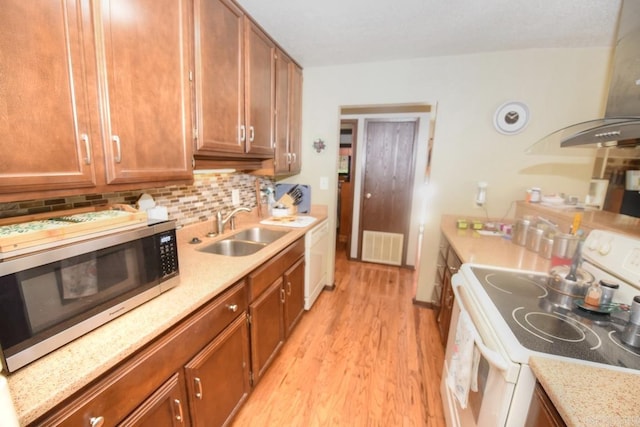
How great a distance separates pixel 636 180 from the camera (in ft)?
5.56

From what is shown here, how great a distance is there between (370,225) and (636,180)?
8.31ft

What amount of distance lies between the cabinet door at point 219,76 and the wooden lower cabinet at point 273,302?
2.56 feet

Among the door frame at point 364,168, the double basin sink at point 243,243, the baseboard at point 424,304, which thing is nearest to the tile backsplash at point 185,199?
the double basin sink at point 243,243

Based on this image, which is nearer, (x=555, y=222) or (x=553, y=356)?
(x=553, y=356)

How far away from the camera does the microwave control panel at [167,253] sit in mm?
1019

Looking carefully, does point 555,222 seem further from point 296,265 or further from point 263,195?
point 263,195

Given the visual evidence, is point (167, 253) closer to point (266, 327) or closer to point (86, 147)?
point (86, 147)

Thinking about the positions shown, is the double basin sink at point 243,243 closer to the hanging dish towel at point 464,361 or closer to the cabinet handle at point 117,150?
the cabinet handle at point 117,150

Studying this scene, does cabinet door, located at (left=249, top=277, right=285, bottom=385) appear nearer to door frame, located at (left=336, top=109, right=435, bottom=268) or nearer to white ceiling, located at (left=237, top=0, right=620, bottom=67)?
white ceiling, located at (left=237, top=0, right=620, bottom=67)

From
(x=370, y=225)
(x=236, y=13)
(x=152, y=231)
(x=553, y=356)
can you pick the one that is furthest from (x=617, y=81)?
(x=370, y=225)

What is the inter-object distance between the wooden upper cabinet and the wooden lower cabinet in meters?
0.76

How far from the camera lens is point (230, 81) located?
157 centimetres

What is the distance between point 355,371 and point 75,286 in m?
1.68

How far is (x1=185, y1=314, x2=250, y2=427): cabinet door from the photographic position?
107 centimetres
